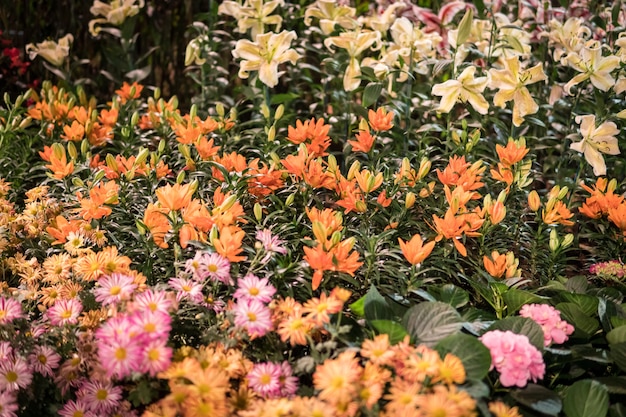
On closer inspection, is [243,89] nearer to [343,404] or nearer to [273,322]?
[273,322]

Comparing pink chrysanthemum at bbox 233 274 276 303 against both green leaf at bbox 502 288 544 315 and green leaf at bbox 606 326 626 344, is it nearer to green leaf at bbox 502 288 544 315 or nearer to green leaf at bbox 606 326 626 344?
A: green leaf at bbox 502 288 544 315

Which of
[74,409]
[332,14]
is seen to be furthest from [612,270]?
[332,14]

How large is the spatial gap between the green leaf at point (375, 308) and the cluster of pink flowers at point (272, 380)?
180 mm

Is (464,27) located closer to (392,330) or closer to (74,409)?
(392,330)

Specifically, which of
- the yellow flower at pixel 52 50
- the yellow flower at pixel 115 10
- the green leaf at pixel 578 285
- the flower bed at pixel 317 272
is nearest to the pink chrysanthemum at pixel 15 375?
the flower bed at pixel 317 272

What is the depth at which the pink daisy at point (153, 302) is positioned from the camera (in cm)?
104

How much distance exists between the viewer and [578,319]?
1.23m

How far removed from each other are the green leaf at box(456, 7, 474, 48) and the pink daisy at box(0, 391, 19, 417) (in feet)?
4.72

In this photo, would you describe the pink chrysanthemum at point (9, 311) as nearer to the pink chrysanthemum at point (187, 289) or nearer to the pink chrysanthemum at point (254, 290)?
the pink chrysanthemum at point (187, 289)

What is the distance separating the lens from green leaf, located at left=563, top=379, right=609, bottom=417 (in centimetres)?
103

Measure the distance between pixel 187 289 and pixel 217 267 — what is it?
Result: 71 millimetres

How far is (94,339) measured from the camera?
1154 millimetres

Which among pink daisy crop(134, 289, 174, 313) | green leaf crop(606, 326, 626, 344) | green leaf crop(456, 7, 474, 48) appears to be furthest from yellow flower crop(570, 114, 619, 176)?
pink daisy crop(134, 289, 174, 313)

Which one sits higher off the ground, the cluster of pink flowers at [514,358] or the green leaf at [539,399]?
the cluster of pink flowers at [514,358]
